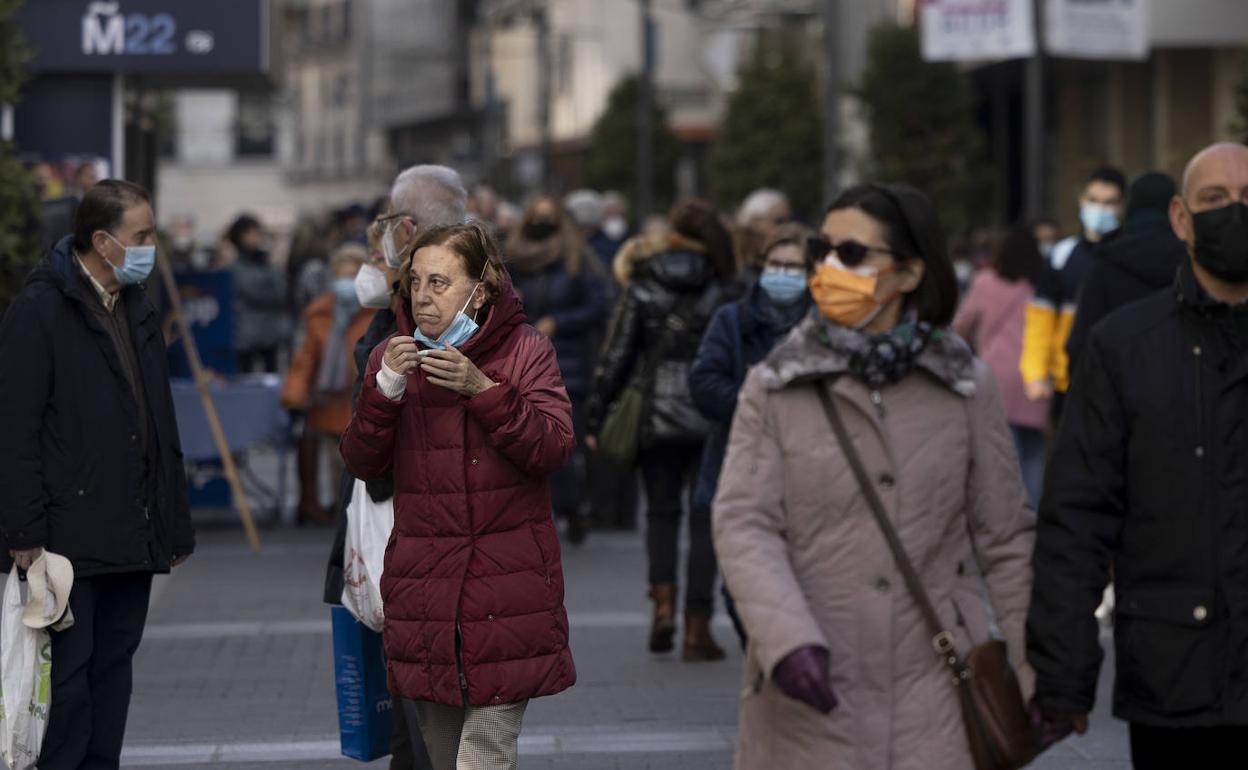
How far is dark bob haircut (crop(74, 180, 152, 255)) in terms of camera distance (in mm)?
6438

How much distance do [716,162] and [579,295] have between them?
24034 mm

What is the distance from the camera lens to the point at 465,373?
5234 millimetres

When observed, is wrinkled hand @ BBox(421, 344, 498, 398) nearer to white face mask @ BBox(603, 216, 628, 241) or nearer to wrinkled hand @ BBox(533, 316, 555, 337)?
wrinkled hand @ BBox(533, 316, 555, 337)

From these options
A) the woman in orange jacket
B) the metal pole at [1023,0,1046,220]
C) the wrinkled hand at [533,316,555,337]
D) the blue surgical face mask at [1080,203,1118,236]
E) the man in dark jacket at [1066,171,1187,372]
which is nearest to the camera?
the man in dark jacket at [1066,171,1187,372]

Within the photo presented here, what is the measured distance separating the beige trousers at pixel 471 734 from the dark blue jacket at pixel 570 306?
7.57 metres

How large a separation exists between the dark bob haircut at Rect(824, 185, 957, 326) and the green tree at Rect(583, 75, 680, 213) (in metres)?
40.1

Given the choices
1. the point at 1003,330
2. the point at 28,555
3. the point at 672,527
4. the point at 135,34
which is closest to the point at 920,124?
the point at 135,34

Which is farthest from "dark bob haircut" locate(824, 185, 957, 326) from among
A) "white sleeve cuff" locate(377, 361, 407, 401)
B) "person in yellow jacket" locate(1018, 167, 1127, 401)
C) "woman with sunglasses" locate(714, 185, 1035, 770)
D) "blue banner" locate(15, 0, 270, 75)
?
"blue banner" locate(15, 0, 270, 75)

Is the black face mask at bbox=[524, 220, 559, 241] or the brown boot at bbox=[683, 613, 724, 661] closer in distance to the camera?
the brown boot at bbox=[683, 613, 724, 661]

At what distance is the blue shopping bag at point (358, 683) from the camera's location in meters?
6.17

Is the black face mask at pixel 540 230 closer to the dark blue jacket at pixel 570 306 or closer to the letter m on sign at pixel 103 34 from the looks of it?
the dark blue jacket at pixel 570 306

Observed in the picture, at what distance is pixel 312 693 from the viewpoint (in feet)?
28.9

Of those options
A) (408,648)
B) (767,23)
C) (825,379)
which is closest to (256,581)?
(408,648)

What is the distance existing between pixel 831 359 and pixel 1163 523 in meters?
0.70
